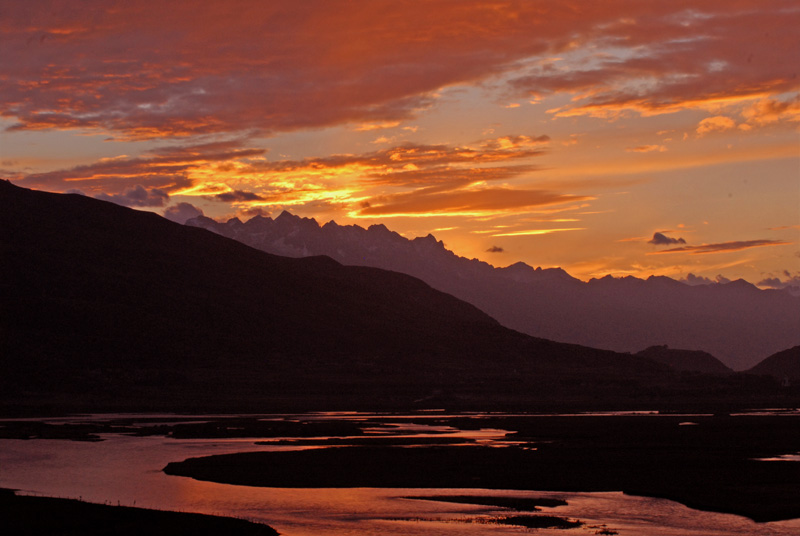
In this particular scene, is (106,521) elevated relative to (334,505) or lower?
elevated

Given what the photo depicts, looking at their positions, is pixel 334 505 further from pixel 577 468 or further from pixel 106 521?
→ pixel 577 468

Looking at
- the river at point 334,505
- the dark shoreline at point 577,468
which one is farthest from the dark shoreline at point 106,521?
the dark shoreline at point 577,468

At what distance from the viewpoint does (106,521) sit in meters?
50.2

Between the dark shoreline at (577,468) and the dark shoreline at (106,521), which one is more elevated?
the dark shoreline at (106,521)

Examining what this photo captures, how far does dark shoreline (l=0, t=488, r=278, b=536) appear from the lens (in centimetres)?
4778

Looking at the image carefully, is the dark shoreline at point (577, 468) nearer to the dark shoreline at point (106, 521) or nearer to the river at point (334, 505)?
the river at point (334, 505)

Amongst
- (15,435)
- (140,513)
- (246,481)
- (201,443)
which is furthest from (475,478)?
(15,435)

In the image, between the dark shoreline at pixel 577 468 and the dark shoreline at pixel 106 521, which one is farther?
the dark shoreline at pixel 577 468

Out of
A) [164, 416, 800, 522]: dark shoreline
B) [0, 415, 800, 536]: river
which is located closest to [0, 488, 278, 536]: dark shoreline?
[0, 415, 800, 536]: river

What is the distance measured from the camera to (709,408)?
165 m

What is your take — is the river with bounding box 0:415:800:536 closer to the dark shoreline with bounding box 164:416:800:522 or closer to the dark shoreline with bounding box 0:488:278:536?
the dark shoreline with bounding box 164:416:800:522

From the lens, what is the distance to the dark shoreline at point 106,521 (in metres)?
47.8

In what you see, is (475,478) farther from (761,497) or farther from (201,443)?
(201,443)

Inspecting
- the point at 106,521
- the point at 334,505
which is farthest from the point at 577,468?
the point at 106,521
